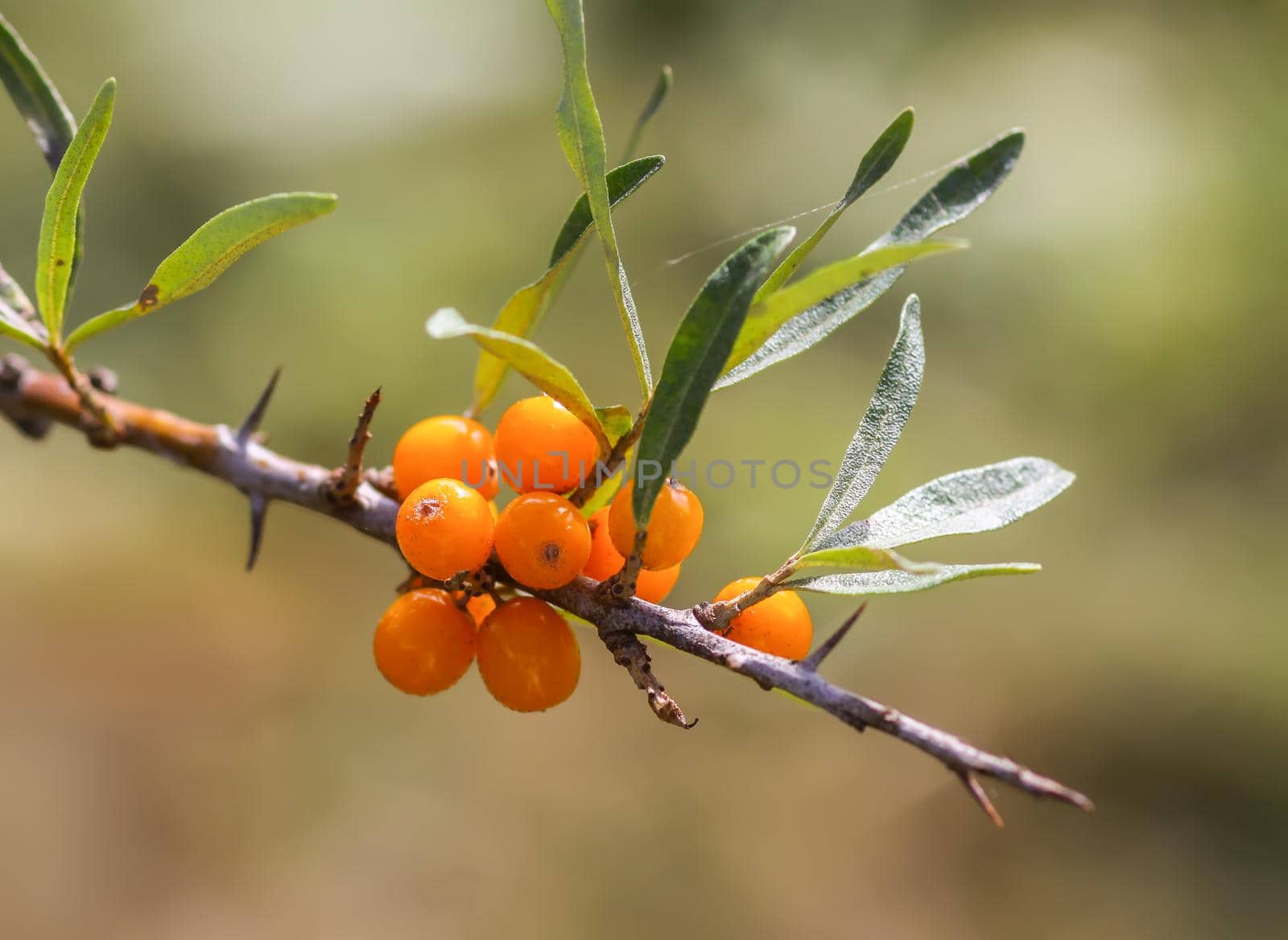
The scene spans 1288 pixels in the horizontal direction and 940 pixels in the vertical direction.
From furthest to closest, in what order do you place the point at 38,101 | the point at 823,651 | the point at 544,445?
the point at 38,101, the point at 544,445, the point at 823,651

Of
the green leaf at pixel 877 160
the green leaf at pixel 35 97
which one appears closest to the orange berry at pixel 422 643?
the green leaf at pixel 877 160

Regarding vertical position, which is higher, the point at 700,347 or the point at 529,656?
the point at 700,347

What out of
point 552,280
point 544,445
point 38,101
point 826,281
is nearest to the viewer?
point 826,281

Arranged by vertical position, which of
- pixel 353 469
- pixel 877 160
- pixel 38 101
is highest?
pixel 877 160

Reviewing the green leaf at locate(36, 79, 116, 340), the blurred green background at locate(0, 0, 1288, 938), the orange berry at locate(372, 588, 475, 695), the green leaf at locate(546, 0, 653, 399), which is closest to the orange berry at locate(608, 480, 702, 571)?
the green leaf at locate(546, 0, 653, 399)

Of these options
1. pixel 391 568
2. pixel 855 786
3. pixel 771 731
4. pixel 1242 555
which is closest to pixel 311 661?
pixel 391 568

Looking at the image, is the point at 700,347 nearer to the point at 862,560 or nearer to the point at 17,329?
the point at 862,560

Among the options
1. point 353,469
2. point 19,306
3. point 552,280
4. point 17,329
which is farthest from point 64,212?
point 552,280
